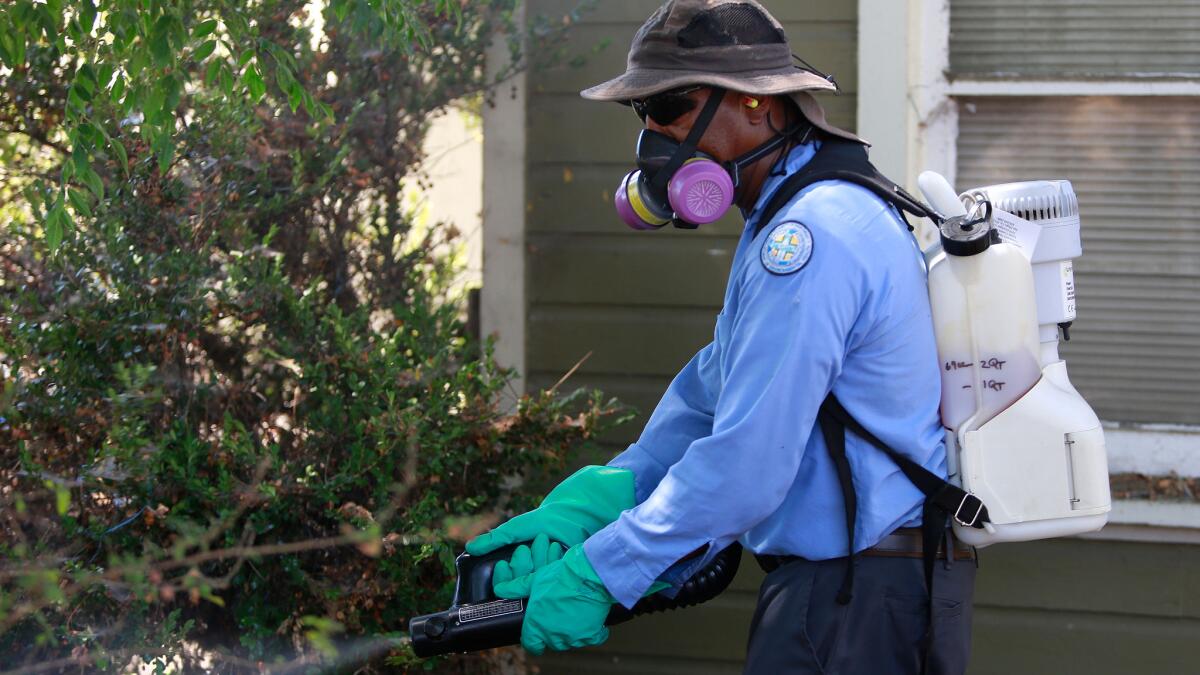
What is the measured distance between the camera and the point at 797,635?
222 centimetres

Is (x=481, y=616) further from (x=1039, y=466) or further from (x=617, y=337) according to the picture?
(x=617, y=337)

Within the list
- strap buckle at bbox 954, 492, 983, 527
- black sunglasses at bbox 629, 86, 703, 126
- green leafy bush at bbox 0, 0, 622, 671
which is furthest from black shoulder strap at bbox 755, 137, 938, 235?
green leafy bush at bbox 0, 0, 622, 671

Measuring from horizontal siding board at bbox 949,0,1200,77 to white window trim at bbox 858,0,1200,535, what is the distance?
0.05 metres

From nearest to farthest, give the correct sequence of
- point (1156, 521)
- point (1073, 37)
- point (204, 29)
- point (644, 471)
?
point (204, 29) → point (644, 471) → point (1156, 521) → point (1073, 37)

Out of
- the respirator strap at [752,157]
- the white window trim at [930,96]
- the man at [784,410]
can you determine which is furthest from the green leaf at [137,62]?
the white window trim at [930,96]

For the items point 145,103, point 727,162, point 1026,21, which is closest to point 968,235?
point 727,162

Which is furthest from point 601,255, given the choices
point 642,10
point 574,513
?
point 574,513

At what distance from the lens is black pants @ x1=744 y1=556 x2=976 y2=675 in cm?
220

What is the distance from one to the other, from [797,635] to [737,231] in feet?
6.58

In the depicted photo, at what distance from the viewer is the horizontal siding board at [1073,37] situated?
12.2 feet

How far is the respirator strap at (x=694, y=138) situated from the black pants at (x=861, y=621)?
77cm

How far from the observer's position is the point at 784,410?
2.05 m

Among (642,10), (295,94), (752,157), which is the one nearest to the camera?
(752,157)

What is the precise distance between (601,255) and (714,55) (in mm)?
1860
